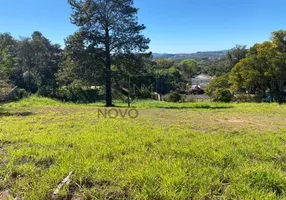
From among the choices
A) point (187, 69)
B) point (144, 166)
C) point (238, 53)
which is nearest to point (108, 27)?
point (144, 166)

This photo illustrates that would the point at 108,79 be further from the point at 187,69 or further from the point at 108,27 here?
the point at 187,69

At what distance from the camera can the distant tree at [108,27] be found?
10.9m

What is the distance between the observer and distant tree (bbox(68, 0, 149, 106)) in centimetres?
1090

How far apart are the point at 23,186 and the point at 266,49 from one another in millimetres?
20915

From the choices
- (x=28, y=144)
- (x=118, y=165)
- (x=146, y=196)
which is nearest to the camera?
(x=146, y=196)

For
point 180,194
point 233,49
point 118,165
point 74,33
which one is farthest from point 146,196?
point 233,49

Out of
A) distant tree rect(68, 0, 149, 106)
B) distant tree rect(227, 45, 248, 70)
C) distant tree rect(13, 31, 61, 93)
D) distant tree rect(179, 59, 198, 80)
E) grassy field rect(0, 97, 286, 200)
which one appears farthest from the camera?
distant tree rect(179, 59, 198, 80)

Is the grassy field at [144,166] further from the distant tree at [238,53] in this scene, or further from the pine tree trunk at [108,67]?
the distant tree at [238,53]

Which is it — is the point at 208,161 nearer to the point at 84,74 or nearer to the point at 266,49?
the point at 84,74

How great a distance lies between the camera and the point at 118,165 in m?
2.37

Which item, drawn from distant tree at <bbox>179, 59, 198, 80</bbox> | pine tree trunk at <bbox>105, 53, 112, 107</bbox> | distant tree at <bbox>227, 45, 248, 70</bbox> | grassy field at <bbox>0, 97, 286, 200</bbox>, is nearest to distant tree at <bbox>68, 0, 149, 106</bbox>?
pine tree trunk at <bbox>105, 53, 112, 107</bbox>

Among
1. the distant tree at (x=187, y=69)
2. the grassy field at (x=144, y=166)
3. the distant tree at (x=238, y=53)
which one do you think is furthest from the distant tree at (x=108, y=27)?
the distant tree at (x=187, y=69)

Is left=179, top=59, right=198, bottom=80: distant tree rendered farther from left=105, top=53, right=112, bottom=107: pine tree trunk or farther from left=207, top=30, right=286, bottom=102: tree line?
left=105, top=53, right=112, bottom=107: pine tree trunk

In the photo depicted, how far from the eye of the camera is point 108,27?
445 inches
